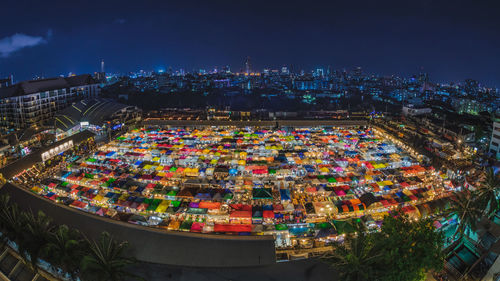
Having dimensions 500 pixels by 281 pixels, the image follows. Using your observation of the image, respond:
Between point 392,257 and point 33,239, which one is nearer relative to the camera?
point 392,257

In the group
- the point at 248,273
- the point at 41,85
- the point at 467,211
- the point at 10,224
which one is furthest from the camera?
the point at 41,85

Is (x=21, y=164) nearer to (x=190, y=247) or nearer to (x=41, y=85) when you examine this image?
(x=190, y=247)

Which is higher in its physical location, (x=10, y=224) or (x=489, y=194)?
(x=489, y=194)

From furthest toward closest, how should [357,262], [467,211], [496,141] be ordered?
[496,141], [467,211], [357,262]

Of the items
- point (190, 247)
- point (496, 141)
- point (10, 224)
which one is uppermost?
point (496, 141)

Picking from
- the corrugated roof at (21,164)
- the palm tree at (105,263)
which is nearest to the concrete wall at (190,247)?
the palm tree at (105,263)

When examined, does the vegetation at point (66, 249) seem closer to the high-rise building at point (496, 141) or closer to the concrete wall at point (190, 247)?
the concrete wall at point (190, 247)

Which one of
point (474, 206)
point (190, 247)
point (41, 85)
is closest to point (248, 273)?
point (190, 247)
